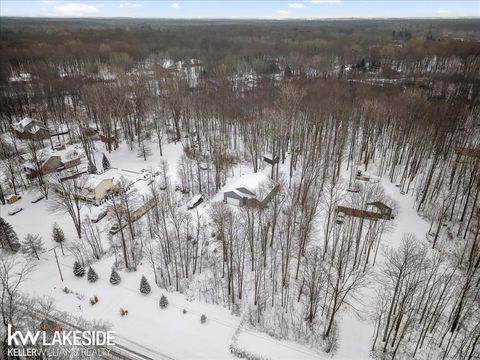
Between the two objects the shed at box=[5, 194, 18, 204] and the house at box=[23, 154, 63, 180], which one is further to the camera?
the house at box=[23, 154, 63, 180]

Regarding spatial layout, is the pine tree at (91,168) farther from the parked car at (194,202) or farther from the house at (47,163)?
the parked car at (194,202)

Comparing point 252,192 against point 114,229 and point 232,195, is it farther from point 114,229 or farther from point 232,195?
point 114,229

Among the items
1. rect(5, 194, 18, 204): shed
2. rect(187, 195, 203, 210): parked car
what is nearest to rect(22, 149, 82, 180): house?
rect(5, 194, 18, 204): shed

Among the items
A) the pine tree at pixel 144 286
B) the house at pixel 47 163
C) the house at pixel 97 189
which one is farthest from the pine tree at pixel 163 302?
the house at pixel 47 163

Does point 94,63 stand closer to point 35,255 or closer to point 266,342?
point 35,255

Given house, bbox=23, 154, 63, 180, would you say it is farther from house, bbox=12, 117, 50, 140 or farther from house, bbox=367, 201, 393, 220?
house, bbox=367, 201, 393, 220

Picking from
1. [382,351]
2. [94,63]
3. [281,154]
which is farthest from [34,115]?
[382,351]
